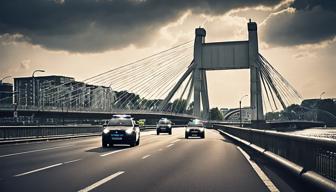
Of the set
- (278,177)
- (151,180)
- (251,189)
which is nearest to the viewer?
(251,189)

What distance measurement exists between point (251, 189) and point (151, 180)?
2397mm

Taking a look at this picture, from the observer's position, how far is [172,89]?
7800 centimetres

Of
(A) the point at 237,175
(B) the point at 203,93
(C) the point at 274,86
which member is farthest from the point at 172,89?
(A) the point at 237,175

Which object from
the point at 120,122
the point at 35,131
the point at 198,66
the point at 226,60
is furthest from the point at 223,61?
the point at 120,122

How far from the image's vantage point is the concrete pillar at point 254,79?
68.6 metres

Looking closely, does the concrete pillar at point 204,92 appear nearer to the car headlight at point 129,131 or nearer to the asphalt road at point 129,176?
the car headlight at point 129,131

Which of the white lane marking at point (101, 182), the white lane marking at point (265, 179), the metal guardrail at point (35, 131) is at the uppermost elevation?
the metal guardrail at point (35, 131)

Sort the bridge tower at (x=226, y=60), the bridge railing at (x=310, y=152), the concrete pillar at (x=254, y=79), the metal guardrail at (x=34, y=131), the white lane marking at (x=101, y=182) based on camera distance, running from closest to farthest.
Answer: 1. the bridge railing at (x=310, y=152)
2. the white lane marking at (x=101, y=182)
3. the metal guardrail at (x=34, y=131)
4. the concrete pillar at (x=254, y=79)
5. the bridge tower at (x=226, y=60)

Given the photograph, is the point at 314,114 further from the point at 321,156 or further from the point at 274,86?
the point at 321,156

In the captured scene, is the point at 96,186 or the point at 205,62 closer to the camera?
the point at 96,186

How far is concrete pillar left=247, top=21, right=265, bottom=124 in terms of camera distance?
68.6 m

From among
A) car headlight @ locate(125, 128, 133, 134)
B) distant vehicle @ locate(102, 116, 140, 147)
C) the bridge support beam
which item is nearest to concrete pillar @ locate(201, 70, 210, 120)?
the bridge support beam

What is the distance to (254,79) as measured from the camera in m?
71.1

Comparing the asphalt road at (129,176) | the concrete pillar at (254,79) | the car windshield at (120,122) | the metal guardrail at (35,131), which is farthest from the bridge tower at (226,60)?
the asphalt road at (129,176)
